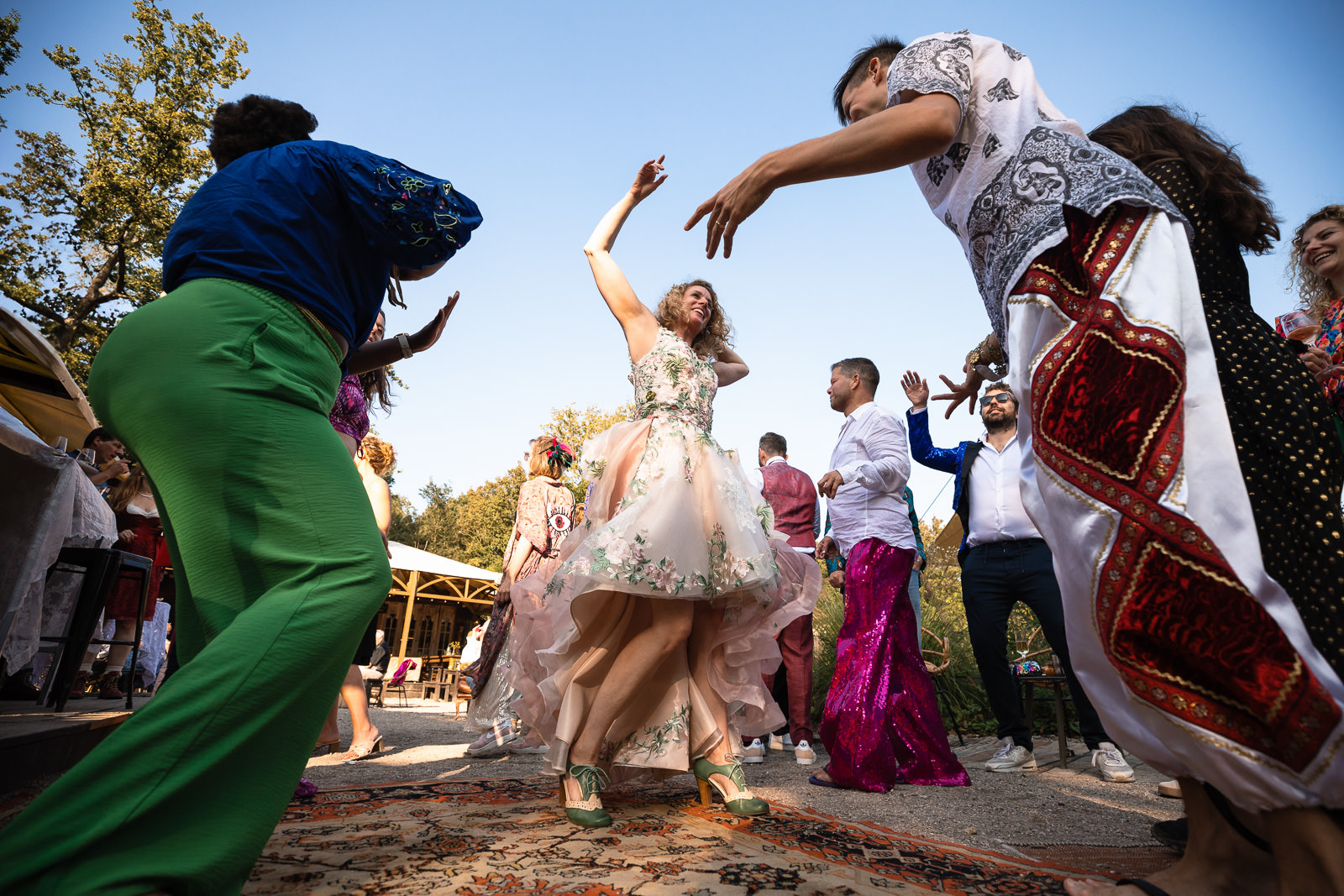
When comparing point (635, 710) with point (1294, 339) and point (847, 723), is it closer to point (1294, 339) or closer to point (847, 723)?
point (847, 723)

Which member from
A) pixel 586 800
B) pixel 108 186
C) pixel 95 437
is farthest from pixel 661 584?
pixel 108 186

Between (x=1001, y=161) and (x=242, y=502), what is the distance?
1.80m

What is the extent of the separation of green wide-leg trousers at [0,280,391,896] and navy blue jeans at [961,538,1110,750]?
410 cm

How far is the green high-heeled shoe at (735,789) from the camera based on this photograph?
256cm

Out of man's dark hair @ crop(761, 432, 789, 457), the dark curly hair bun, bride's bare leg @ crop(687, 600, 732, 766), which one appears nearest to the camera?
the dark curly hair bun

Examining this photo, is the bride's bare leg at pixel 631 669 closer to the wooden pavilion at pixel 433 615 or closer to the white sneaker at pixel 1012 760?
the white sneaker at pixel 1012 760

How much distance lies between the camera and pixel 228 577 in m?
1.30

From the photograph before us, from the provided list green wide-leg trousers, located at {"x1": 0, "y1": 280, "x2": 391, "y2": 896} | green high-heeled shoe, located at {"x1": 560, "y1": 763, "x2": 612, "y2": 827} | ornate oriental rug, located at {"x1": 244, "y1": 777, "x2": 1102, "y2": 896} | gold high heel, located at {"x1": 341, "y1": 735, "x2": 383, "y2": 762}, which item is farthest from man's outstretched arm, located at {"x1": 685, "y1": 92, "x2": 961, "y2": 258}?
gold high heel, located at {"x1": 341, "y1": 735, "x2": 383, "y2": 762}

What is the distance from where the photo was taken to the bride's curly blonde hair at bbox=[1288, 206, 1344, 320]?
138 inches

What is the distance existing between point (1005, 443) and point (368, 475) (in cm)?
450

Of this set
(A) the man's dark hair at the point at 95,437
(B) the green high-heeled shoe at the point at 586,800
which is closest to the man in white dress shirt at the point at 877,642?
(B) the green high-heeled shoe at the point at 586,800

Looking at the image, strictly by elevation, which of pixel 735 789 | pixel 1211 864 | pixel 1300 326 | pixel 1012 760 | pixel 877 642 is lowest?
pixel 1012 760

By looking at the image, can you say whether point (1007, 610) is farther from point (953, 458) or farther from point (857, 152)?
point (857, 152)

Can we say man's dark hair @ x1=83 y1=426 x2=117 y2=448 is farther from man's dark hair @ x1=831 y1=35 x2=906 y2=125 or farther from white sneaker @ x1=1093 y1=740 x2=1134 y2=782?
white sneaker @ x1=1093 y1=740 x2=1134 y2=782
